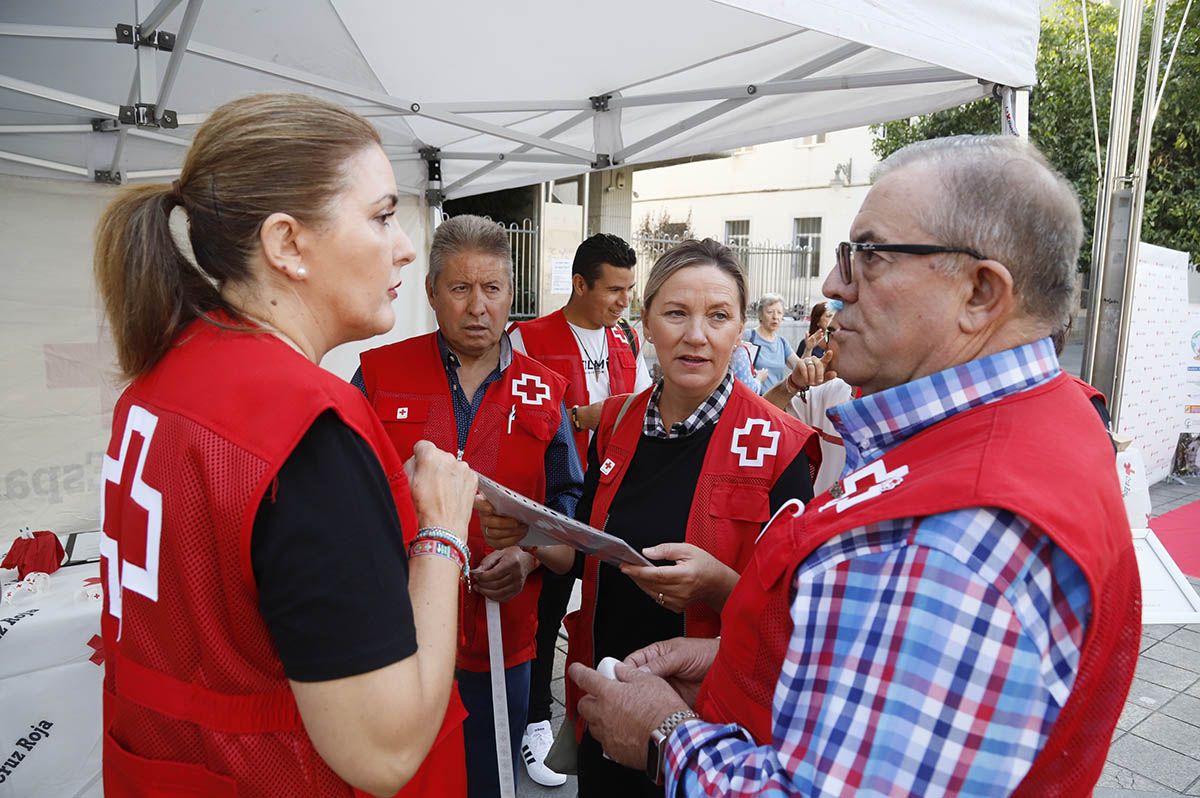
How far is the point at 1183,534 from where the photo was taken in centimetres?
630

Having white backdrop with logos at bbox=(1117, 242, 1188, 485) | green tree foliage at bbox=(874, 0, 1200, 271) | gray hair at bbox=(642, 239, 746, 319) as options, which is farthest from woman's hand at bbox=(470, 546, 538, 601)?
green tree foliage at bbox=(874, 0, 1200, 271)

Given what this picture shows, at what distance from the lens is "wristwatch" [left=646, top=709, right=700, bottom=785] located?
3.82 ft

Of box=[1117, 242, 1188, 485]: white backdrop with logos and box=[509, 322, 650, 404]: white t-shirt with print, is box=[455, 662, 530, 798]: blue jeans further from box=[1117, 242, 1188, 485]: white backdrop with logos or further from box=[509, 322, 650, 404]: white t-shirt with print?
box=[1117, 242, 1188, 485]: white backdrop with logos

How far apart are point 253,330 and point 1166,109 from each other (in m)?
13.9

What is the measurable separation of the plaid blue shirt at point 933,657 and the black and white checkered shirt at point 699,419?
3.66ft

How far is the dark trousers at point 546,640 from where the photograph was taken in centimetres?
316

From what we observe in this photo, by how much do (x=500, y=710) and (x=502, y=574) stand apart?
41 cm

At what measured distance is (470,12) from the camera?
137 inches

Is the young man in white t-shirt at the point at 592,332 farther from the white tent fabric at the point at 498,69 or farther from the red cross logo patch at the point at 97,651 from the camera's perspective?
the red cross logo patch at the point at 97,651

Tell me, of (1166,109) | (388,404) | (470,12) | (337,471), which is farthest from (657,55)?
(1166,109)

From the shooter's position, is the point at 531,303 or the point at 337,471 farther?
the point at 531,303

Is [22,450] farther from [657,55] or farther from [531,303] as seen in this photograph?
[531,303]

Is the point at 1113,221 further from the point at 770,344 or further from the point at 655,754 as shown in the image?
the point at 655,754

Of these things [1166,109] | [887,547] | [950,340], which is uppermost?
[1166,109]
